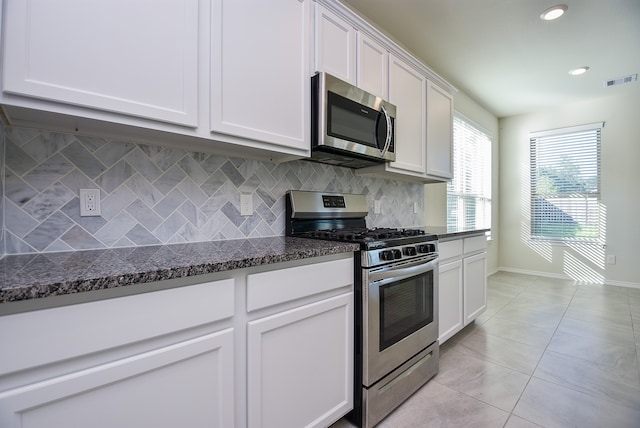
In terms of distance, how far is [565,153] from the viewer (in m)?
4.70

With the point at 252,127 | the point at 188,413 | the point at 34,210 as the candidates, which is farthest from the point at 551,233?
the point at 34,210

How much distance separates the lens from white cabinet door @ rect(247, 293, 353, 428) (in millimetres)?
1140

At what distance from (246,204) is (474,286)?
222cm

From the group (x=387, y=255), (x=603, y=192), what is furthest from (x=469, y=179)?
(x=387, y=255)

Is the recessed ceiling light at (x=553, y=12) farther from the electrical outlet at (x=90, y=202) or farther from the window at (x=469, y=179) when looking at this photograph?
the electrical outlet at (x=90, y=202)

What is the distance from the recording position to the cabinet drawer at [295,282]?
1.12 metres

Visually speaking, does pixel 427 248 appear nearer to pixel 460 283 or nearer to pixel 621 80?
pixel 460 283

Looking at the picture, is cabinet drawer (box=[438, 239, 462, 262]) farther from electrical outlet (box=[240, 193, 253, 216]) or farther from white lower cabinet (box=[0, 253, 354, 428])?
electrical outlet (box=[240, 193, 253, 216])

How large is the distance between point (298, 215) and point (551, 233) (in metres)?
4.98

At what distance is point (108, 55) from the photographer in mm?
1024

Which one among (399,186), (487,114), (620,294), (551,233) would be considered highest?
(487,114)

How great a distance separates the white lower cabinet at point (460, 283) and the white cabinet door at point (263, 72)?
1.44 meters

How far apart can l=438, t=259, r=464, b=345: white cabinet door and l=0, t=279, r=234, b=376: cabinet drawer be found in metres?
1.74

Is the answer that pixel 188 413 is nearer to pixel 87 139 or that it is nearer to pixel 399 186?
pixel 87 139
